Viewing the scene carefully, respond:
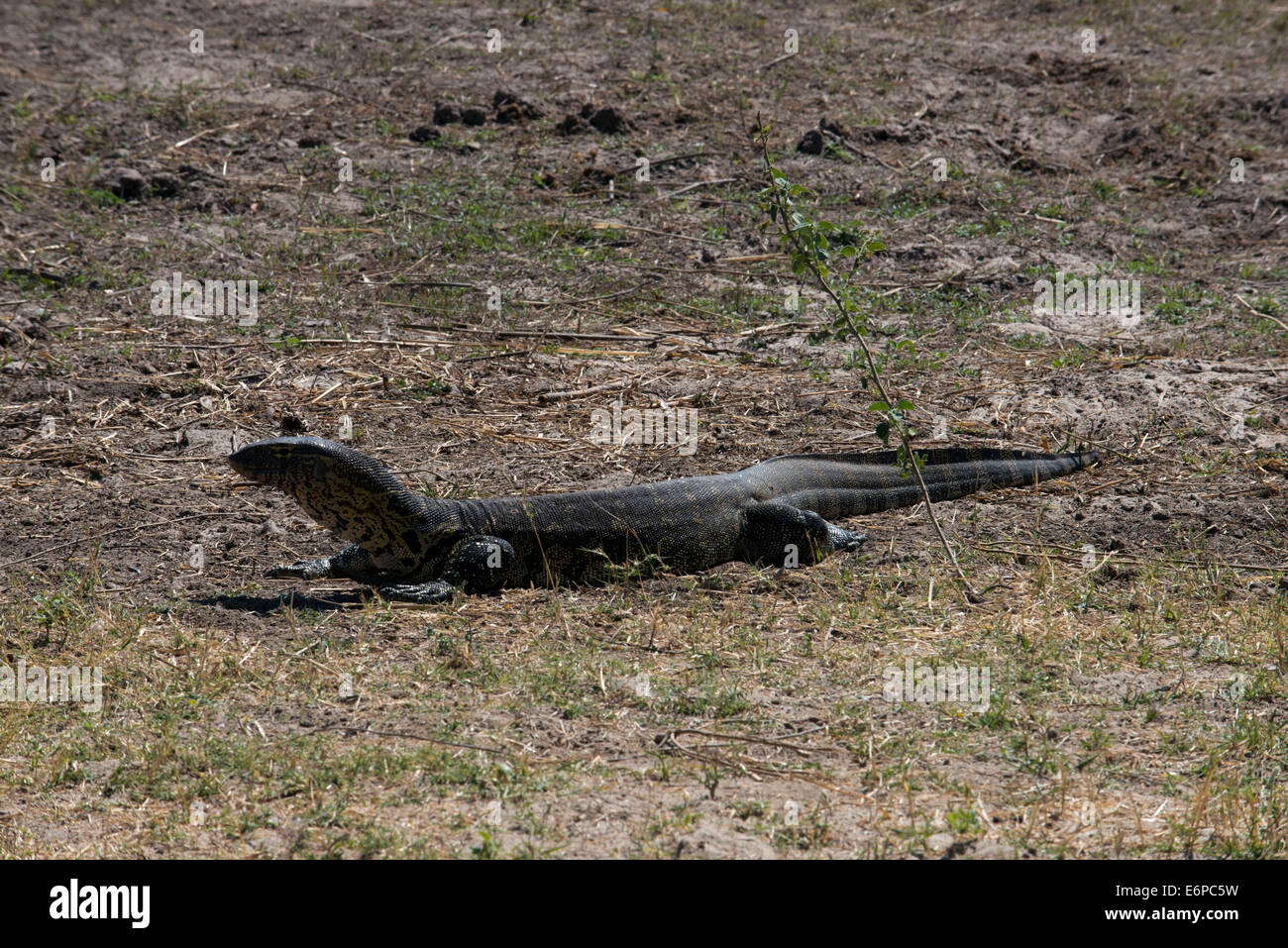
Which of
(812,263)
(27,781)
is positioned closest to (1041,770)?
(812,263)

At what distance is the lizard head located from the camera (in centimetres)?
654

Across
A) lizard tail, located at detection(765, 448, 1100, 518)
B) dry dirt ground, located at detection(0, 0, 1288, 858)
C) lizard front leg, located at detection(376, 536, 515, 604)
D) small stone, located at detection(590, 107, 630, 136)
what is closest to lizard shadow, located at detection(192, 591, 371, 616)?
dry dirt ground, located at detection(0, 0, 1288, 858)

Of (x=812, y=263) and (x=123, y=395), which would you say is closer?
(x=812, y=263)

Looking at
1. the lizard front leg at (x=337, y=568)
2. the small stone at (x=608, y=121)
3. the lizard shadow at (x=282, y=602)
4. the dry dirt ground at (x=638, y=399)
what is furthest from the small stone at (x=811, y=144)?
the lizard shadow at (x=282, y=602)

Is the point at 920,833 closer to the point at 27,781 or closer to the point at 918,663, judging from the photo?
the point at 918,663

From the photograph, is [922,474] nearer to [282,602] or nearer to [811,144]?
[282,602]

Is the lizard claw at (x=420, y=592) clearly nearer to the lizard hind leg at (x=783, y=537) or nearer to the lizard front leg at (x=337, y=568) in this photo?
the lizard front leg at (x=337, y=568)

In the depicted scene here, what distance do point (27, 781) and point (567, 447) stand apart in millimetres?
4281

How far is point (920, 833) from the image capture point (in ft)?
14.1

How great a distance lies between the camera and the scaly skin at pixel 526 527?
6.63 metres

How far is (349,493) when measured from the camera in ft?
21.8

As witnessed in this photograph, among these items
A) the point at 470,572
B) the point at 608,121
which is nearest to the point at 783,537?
the point at 470,572

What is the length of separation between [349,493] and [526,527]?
0.91 metres
